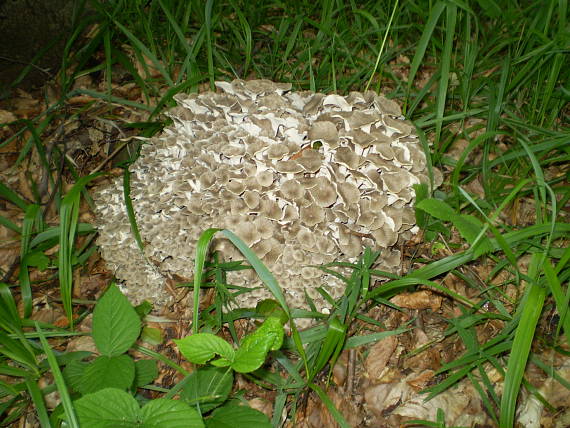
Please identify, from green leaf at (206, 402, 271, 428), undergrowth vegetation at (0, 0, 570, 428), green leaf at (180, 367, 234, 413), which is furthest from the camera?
green leaf at (180, 367, 234, 413)

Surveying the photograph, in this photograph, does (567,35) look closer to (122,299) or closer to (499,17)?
(499,17)

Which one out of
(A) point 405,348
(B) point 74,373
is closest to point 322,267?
(A) point 405,348

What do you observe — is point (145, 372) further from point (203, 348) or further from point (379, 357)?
point (379, 357)

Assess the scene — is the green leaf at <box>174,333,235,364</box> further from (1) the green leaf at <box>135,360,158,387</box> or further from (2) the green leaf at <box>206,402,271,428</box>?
(1) the green leaf at <box>135,360,158,387</box>

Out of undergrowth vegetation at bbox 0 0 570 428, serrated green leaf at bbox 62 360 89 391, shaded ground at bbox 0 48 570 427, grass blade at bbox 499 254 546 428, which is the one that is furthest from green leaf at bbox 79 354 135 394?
grass blade at bbox 499 254 546 428

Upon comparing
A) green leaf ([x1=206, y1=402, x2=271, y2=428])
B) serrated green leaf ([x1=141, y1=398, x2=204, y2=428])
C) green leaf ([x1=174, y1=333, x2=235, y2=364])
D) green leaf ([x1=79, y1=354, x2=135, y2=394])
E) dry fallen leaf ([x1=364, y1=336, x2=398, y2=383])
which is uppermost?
green leaf ([x1=174, y1=333, x2=235, y2=364])

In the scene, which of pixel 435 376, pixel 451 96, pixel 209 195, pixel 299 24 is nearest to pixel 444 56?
pixel 451 96

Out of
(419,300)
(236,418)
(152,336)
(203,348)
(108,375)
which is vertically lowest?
(152,336)
